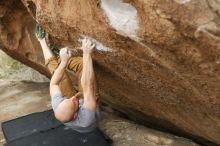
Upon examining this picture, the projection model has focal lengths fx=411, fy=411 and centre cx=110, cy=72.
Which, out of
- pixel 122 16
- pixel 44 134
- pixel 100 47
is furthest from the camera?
pixel 44 134

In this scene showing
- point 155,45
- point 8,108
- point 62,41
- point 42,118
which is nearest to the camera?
point 155,45

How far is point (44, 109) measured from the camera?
557cm

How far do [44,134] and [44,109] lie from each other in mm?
895

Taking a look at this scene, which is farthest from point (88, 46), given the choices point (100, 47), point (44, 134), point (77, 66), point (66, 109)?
point (44, 134)

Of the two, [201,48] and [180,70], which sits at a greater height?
[201,48]

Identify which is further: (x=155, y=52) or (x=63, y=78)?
(x=63, y=78)

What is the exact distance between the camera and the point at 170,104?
3.75 meters

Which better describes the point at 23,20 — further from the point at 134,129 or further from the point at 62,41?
the point at 134,129

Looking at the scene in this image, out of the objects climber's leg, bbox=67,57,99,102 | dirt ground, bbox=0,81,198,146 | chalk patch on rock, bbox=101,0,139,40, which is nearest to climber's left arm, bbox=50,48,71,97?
climber's leg, bbox=67,57,99,102

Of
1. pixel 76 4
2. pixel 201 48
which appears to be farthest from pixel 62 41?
pixel 201 48

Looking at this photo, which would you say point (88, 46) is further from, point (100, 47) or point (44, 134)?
point (44, 134)

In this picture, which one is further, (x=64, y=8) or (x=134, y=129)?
(x=134, y=129)

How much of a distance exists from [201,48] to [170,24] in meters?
0.25

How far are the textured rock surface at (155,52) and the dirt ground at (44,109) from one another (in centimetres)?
14
